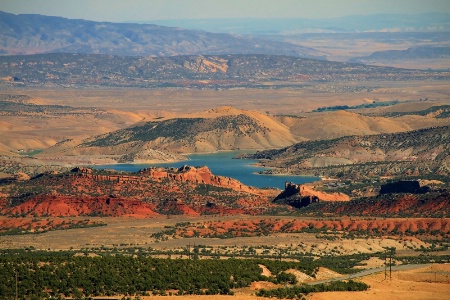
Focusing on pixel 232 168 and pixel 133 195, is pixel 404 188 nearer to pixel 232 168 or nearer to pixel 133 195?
pixel 133 195

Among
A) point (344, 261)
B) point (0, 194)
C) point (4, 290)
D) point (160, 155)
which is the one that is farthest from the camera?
point (160, 155)

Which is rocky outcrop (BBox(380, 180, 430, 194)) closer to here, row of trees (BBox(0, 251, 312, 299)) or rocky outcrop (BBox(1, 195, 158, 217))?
rocky outcrop (BBox(1, 195, 158, 217))

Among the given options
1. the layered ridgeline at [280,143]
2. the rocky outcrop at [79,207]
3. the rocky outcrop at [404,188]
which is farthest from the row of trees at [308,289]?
the layered ridgeline at [280,143]

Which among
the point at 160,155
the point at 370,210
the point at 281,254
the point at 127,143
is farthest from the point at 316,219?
the point at 127,143

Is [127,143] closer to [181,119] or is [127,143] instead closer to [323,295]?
[181,119]

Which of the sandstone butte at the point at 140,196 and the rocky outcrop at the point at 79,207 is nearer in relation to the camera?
the rocky outcrop at the point at 79,207

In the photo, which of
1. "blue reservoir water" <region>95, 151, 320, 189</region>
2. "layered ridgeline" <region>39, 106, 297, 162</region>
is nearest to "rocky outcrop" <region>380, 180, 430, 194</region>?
"blue reservoir water" <region>95, 151, 320, 189</region>

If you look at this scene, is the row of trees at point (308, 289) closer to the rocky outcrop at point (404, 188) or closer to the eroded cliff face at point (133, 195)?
the eroded cliff face at point (133, 195)
